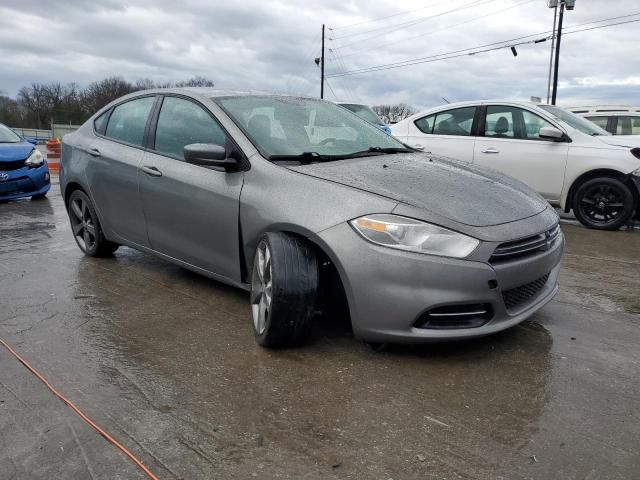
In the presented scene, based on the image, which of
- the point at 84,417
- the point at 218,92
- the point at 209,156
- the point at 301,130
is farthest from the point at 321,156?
the point at 84,417

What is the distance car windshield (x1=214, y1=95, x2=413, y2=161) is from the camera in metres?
3.55

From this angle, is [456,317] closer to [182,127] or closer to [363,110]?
[182,127]

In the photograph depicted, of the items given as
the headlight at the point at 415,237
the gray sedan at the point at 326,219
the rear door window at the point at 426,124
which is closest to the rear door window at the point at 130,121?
the gray sedan at the point at 326,219

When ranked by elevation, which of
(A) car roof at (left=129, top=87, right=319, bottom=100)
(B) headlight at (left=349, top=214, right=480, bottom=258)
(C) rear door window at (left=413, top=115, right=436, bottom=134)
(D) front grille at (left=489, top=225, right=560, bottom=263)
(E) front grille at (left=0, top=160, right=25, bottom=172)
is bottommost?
(E) front grille at (left=0, top=160, right=25, bottom=172)

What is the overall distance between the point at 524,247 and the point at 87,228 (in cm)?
391

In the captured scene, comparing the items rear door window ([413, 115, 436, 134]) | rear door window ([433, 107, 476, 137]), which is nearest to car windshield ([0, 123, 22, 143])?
rear door window ([413, 115, 436, 134])

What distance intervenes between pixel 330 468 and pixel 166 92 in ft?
10.7

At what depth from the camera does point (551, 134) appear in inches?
271

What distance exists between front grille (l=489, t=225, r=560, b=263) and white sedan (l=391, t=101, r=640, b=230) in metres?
3.37

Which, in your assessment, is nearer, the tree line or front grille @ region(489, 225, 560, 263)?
front grille @ region(489, 225, 560, 263)

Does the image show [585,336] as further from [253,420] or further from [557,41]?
[557,41]

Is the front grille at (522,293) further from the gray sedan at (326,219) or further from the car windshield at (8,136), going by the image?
the car windshield at (8,136)

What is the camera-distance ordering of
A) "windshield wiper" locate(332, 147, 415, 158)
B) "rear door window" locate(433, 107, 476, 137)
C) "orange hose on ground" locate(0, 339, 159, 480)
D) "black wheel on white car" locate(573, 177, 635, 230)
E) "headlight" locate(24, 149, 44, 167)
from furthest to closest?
"headlight" locate(24, 149, 44, 167)
"rear door window" locate(433, 107, 476, 137)
"black wheel on white car" locate(573, 177, 635, 230)
"windshield wiper" locate(332, 147, 415, 158)
"orange hose on ground" locate(0, 339, 159, 480)

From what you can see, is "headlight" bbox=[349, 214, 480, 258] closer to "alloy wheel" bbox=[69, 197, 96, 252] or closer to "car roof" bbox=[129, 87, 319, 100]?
"car roof" bbox=[129, 87, 319, 100]
